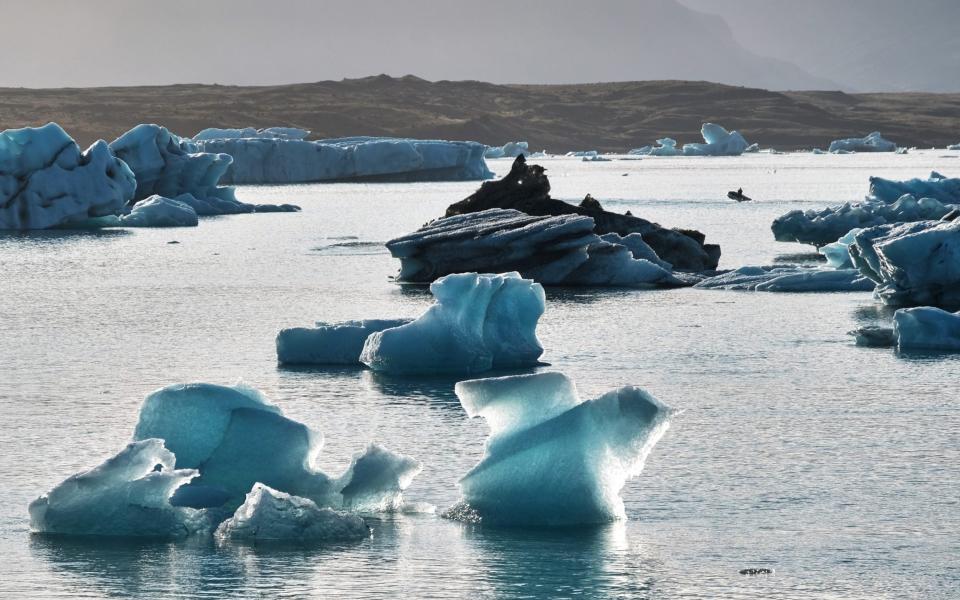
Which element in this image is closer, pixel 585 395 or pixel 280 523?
pixel 280 523

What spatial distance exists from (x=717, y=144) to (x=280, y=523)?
84089 millimetres

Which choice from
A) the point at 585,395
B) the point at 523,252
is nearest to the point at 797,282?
the point at 523,252

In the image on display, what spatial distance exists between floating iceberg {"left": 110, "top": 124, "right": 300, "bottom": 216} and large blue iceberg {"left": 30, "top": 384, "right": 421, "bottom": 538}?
92.8 ft

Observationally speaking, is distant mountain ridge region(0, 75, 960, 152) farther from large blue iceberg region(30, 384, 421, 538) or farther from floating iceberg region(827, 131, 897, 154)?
large blue iceberg region(30, 384, 421, 538)

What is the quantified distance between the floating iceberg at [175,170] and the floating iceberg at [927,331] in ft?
80.6

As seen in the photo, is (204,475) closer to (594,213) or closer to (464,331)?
(464,331)

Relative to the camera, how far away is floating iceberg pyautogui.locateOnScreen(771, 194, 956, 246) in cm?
2495

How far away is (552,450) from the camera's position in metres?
8.06

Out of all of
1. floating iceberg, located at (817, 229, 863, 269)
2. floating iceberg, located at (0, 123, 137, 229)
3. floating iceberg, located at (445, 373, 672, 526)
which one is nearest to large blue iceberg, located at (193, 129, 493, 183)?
floating iceberg, located at (0, 123, 137, 229)

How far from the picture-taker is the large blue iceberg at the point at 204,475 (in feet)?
26.1

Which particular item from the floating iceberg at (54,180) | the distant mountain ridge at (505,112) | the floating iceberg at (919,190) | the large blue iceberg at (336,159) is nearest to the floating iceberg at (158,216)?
the floating iceberg at (54,180)

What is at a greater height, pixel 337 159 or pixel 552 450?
pixel 337 159

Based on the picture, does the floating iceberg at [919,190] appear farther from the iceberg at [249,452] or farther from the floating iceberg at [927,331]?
the iceberg at [249,452]

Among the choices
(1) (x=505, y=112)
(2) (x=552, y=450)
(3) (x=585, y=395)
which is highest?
(1) (x=505, y=112)
